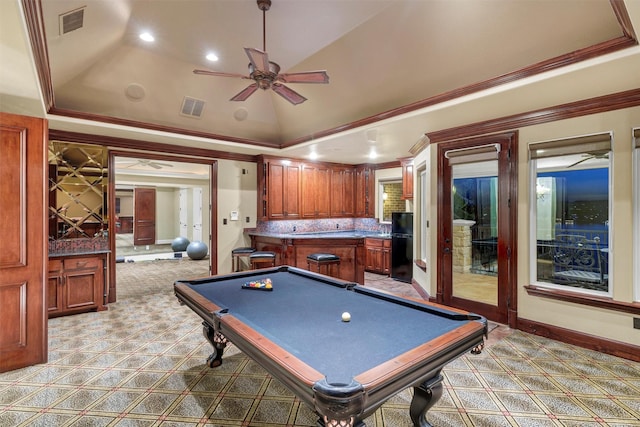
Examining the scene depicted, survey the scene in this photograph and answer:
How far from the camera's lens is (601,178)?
3.29m

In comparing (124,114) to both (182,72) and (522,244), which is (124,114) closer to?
(182,72)

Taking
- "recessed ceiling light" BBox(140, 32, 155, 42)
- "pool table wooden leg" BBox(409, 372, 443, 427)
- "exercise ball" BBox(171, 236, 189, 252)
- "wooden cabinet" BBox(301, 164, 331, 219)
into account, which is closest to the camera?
"pool table wooden leg" BBox(409, 372, 443, 427)

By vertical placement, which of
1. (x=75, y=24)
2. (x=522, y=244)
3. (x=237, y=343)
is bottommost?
(x=237, y=343)

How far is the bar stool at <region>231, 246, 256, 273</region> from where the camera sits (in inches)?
229

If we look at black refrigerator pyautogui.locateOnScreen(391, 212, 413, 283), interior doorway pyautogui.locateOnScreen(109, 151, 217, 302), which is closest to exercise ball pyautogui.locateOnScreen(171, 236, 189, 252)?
interior doorway pyautogui.locateOnScreen(109, 151, 217, 302)

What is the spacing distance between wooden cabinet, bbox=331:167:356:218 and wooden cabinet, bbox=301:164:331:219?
148 millimetres

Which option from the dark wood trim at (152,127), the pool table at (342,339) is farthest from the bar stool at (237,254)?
the pool table at (342,339)

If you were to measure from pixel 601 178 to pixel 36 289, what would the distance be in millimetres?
5808

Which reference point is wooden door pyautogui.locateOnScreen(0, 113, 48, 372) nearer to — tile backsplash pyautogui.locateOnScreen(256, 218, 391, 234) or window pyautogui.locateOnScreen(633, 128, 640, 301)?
tile backsplash pyautogui.locateOnScreen(256, 218, 391, 234)

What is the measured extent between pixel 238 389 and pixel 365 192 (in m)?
5.78

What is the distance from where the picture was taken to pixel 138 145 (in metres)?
5.01

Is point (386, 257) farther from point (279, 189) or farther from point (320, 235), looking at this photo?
point (279, 189)

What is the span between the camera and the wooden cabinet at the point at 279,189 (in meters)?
6.34

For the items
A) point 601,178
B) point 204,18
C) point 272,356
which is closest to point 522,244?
point 601,178
